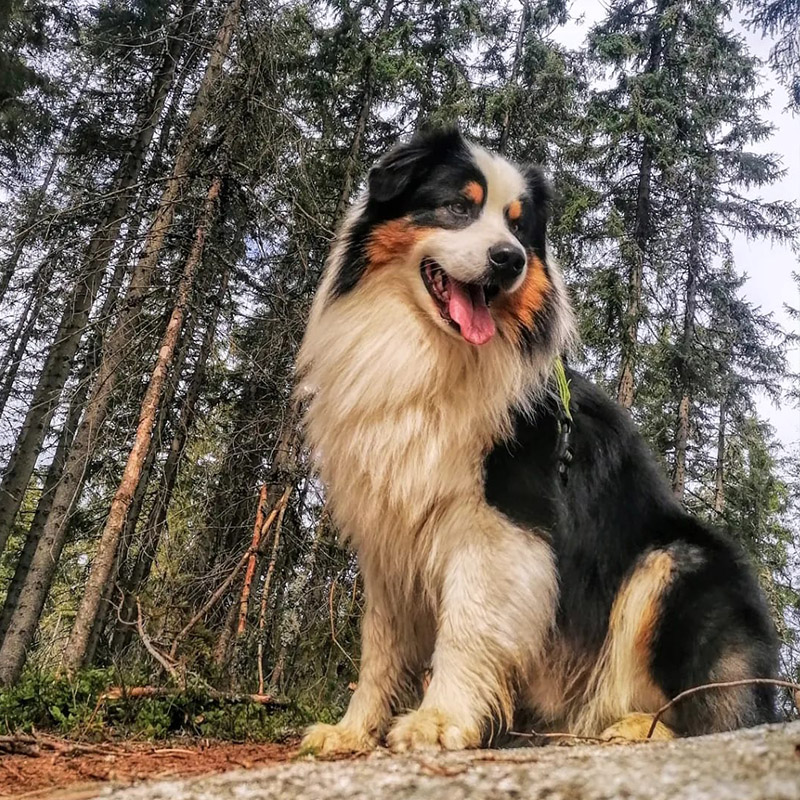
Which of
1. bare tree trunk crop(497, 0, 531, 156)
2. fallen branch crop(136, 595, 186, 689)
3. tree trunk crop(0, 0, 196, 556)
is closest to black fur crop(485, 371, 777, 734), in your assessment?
fallen branch crop(136, 595, 186, 689)

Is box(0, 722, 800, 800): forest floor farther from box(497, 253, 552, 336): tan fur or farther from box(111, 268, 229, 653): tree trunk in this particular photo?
box(111, 268, 229, 653): tree trunk

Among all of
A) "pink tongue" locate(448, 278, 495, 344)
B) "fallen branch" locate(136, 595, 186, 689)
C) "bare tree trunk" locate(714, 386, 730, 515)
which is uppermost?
"bare tree trunk" locate(714, 386, 730, 515)

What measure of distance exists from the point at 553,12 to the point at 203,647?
1406 cm

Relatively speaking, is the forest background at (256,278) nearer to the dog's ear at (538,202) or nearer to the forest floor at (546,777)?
the dog's ear at (538,202)

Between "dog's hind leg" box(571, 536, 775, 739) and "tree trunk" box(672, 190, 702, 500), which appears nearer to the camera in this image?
"dog's hind leg" box(571, 536, 775, 739)

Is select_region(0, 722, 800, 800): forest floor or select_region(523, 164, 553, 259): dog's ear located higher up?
select_region(523, 164, 553, 259): dog's ear

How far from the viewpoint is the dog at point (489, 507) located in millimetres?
3324

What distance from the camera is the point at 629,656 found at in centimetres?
353

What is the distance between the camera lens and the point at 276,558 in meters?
7.41

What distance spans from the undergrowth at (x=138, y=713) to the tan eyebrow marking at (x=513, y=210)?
3.30 m

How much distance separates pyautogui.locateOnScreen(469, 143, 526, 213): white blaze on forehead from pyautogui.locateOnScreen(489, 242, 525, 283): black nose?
1.34 ft

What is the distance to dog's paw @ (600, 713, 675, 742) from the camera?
3246 millimetres

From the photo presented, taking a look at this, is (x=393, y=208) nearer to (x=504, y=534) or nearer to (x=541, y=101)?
(x=504, y=534)

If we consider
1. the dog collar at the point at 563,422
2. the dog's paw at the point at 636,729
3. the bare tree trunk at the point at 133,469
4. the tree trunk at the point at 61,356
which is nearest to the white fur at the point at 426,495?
the dog collar at the point at 563,422
